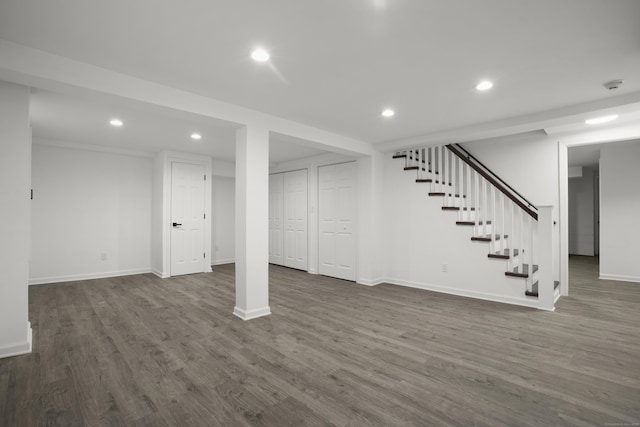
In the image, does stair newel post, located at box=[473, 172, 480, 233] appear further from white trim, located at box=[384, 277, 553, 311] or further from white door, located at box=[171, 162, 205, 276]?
white door, located at box=[171, 162, 205, 276]

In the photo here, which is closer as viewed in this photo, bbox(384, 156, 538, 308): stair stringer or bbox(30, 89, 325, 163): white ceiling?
bbox(30, 89, 325, 163): white ceiling

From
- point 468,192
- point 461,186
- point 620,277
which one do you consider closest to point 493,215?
point 468,192

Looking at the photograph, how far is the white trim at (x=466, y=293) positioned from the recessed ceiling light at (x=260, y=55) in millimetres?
4094

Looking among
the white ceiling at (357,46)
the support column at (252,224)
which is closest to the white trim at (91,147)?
the white ceiling at (357,46)

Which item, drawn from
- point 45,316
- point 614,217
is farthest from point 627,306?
point 45,316

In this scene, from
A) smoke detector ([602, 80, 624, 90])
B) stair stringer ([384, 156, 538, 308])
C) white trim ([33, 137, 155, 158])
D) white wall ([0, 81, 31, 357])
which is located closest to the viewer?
white wall ([0, 81, 31, 357])

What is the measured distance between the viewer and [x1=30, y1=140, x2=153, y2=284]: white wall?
5.04 meters

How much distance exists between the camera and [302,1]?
1.74 metres

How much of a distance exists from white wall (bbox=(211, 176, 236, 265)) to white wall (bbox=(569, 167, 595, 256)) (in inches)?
378

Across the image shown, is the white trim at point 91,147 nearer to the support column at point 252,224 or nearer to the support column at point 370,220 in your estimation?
the support column at point 252,224

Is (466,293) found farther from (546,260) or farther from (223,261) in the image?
(223,261)

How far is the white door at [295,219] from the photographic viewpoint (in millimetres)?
6535

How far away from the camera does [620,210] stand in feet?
17.6

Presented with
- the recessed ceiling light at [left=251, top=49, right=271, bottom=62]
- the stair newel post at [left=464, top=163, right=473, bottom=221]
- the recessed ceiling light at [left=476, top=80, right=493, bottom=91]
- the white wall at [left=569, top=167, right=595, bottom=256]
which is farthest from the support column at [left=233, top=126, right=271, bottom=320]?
A: the white wall at [left=569, top=167, right=595, bottom=256]
